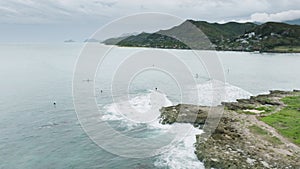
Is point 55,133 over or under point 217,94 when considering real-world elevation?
under

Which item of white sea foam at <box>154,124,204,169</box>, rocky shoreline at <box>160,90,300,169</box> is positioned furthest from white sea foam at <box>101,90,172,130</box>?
white sea foam at <box>154,124,204,169</box>

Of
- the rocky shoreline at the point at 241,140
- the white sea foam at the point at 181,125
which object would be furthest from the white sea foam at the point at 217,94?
the rocky shoreline at the point at 241,140

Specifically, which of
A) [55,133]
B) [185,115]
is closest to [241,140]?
[185,115]

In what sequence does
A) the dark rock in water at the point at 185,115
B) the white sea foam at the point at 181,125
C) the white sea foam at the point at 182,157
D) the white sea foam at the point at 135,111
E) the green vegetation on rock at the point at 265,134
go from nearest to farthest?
the white sea foam at the point at 182,157 < the white sea foam at the point at 181,125 < the green vegetation on rock at the point at 265,134 < the dark rock in water at the point at 185,115 < the white sea foam at the point at 135,111

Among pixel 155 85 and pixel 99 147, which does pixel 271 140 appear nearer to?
pixel 99 147

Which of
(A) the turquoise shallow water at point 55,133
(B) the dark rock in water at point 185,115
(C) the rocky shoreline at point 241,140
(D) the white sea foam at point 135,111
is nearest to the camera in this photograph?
(C) the rocky shoreline at point 241,140

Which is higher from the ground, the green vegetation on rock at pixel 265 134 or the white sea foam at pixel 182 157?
the green vegetation on rock at pixel 265 134

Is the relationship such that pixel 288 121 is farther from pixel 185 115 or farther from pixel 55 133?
pixel 55 133

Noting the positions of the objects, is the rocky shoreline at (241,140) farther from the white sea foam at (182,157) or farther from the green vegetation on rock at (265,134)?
the white sea foam at (182,157)

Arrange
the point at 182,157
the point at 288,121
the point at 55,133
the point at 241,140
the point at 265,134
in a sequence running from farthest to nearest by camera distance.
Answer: the point at 288,121 → the point at 55,133 → the point at 265,134 → the point at 241,140 → the point at 182,157

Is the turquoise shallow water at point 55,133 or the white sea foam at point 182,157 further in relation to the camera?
the turquoise shallow water at point 55,133
